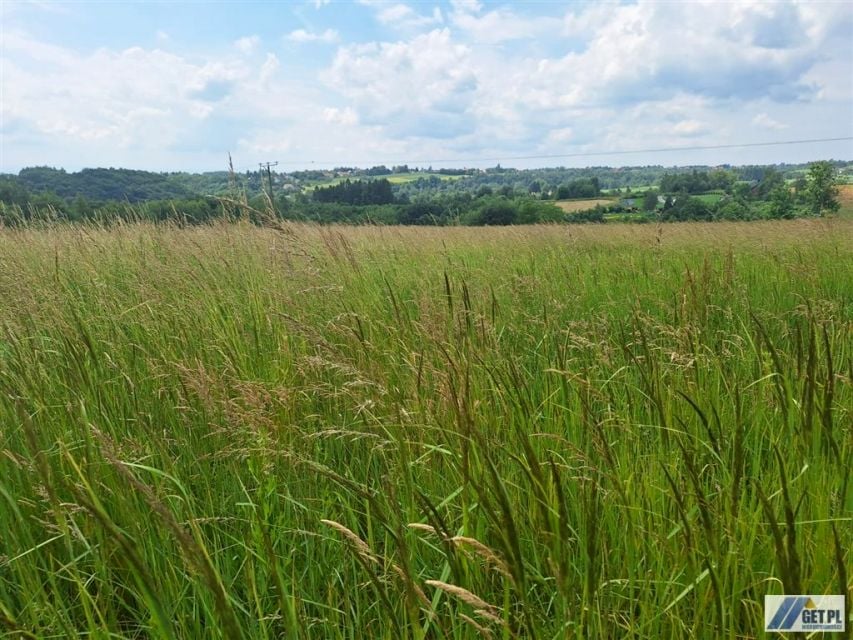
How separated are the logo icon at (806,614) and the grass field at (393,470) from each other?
0.06 meters

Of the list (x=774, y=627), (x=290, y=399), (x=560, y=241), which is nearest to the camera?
(x=774, y=627)

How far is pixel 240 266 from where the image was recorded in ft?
12.2

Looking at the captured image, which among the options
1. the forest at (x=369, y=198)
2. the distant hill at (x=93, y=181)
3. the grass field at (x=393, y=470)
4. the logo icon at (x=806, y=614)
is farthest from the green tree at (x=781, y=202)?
the distant hill at (x=93, y=181)

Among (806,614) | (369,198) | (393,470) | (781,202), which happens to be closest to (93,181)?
(369,198)

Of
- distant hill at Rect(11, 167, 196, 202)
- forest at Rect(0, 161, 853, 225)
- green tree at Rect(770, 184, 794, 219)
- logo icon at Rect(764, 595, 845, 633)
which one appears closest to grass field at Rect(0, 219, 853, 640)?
logo icon at Rect(764, 595, 845, 633)

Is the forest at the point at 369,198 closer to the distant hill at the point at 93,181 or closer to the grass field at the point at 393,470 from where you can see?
the distant hill at the point at 93,181

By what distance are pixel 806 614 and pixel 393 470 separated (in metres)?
0.98

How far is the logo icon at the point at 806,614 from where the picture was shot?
917 mm

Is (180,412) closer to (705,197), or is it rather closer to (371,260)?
(371,260)

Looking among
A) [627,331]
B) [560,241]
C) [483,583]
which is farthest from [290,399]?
[560,241]

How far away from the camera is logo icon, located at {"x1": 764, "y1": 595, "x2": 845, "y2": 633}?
917mm

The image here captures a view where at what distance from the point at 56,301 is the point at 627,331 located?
3.46 metres

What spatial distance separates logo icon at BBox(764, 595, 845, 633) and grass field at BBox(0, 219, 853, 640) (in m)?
0.06

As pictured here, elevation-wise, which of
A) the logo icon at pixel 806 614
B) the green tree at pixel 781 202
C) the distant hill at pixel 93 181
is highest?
the distant hill at pixel 93 181
